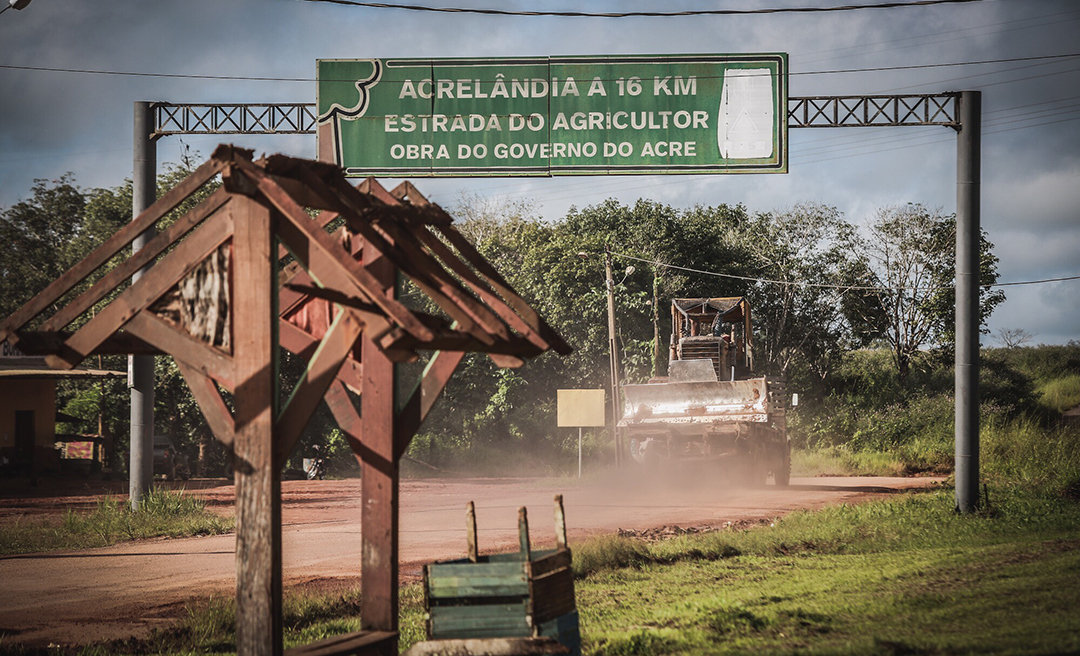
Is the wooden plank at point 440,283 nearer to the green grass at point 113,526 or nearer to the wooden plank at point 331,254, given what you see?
the wooden plank at point 331,254

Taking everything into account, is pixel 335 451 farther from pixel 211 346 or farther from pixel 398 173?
pixel 211 346

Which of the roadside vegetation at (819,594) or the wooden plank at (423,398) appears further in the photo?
the roadside vegetation at (819,594)

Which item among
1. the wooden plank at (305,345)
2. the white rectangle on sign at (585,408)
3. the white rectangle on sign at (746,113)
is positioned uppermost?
the white rectangle on sign at (746,113)

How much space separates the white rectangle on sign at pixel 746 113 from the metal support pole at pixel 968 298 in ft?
11.7

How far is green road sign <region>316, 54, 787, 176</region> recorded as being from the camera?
14.3 metres

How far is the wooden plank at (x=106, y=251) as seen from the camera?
5379mm

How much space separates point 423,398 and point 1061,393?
1699 inches

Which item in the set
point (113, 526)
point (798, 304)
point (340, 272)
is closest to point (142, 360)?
point (113, 526)

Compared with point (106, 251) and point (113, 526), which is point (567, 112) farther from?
point (113, 526)

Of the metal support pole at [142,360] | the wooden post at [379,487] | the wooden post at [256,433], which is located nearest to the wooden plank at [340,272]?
the wooden post at [256,433]

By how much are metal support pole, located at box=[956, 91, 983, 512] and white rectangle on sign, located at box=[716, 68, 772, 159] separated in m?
3.58

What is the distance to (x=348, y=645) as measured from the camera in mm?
5613

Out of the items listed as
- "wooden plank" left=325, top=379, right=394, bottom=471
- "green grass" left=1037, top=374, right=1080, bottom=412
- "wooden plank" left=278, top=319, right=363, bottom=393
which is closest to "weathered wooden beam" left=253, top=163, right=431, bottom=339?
"wooden plank" left=325, top=379, right=394, bottom=471

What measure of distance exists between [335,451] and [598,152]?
1106 inches
